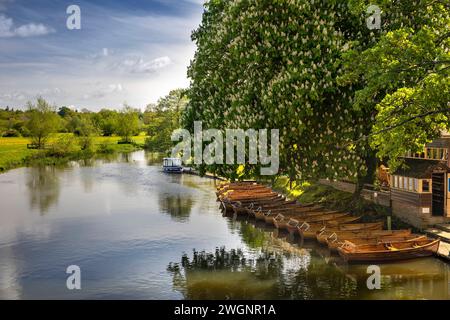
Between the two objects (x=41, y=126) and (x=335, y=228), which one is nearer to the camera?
(x=335, y=228)

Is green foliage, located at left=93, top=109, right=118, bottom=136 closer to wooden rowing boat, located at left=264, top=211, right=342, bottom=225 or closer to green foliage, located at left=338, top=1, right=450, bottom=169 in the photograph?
wooden rowing boat, located at left=264, top=211, right=342, bottom=225

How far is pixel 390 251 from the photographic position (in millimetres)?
27234

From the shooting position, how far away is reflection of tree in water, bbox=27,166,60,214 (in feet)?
169

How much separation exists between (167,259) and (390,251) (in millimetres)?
12904

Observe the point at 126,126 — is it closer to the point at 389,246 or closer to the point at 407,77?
the point at 389,246

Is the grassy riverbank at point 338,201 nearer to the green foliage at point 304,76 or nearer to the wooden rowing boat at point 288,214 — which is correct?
the wooden rowing boat at point 288,214

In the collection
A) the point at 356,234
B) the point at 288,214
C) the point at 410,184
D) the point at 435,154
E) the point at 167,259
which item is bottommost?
the point at 167,259

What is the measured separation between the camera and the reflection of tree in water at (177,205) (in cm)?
4516

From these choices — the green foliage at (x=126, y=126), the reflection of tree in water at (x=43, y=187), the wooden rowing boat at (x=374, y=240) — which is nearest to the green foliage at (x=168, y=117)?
the reflection of tree in water at (x=43, y=187)

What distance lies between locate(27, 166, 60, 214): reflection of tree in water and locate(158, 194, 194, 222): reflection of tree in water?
11471mm

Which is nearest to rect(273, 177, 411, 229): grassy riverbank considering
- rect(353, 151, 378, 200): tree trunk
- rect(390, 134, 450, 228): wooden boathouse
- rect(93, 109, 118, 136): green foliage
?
rect(353, 151, 378, 200): tree trunk

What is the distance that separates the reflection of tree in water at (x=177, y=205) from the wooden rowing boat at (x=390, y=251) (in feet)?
61.9

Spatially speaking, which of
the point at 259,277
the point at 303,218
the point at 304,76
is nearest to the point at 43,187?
the point at 303,218

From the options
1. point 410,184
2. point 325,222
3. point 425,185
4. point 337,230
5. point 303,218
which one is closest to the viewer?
point 337,230
